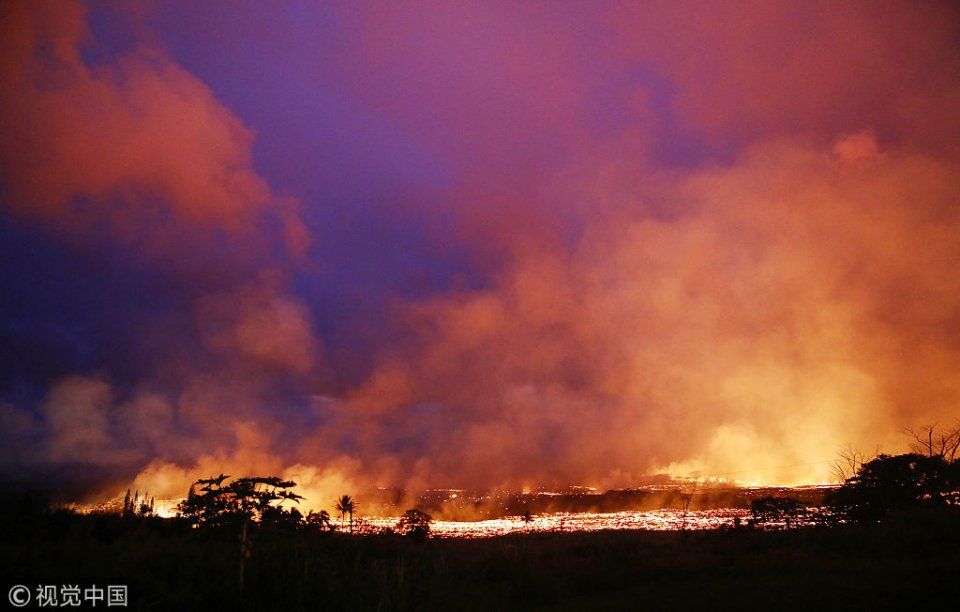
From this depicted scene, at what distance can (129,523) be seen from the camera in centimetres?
1869

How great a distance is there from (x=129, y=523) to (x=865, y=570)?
26295mm

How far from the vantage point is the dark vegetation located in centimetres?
931

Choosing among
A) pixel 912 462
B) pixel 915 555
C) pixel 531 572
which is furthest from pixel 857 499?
pixel 531 572

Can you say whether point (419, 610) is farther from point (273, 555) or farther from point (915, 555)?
point (915, 555)

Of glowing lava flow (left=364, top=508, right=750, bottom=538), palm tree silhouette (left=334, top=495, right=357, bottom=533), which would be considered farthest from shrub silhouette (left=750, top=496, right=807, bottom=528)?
palm tree silhouette (left=334, top=495, right=357, bottom=533)

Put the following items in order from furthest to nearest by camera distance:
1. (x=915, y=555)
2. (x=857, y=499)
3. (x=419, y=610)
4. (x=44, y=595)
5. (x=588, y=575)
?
(x=857, y=499)
(x=588, y=575)
(x=915, y=555)
(x=419, y=610)
(x=44, y=595)

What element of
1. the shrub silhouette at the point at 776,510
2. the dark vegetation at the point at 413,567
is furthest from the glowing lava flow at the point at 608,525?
the dark vegetation at the point at 413,567

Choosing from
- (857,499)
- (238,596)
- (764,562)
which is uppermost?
(238,596)
